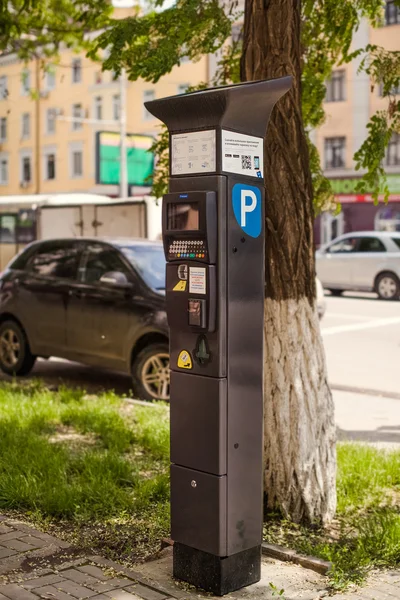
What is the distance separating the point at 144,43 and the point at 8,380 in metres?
5.13

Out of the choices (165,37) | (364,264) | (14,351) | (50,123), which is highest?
(50,123)

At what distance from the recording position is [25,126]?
5619cm

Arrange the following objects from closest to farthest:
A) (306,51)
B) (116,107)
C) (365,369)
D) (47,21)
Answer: (306,51), (365,369), (47,21), (116,107)

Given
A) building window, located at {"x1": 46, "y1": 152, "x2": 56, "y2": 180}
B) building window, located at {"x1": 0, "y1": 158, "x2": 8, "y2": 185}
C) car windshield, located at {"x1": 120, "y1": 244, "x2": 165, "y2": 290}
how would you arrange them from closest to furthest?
car windshield, located at {"x1": 120, "y1": 244, "x2": 165, "y2": 290} → building window, located at {"x1": 46, "y1": 152, "x2": 56, "y2": 180} → building window, located at {"x1": 0, "y1": 158, "x2": 8, "y2": 185}

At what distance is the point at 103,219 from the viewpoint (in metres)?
23.5

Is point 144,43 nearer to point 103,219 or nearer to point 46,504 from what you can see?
point 46,504

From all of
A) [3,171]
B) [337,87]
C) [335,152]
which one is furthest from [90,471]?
[3,171]

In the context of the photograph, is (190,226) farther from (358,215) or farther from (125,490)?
(358,215)

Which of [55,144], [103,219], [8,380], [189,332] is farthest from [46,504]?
[55,144]

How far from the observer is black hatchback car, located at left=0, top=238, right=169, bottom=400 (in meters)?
9.65

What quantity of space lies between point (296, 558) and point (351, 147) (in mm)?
37733

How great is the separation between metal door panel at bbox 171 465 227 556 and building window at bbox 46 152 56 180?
50661 mm

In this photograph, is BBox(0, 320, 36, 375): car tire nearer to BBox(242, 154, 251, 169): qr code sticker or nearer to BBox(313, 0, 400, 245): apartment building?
BBox(242, 154, 251, 169): qr code sticker

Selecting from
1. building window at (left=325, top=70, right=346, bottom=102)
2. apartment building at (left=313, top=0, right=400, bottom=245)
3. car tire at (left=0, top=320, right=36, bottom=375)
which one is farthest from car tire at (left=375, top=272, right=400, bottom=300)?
building window at (left=325, top=70, right=346, bottom=102)
